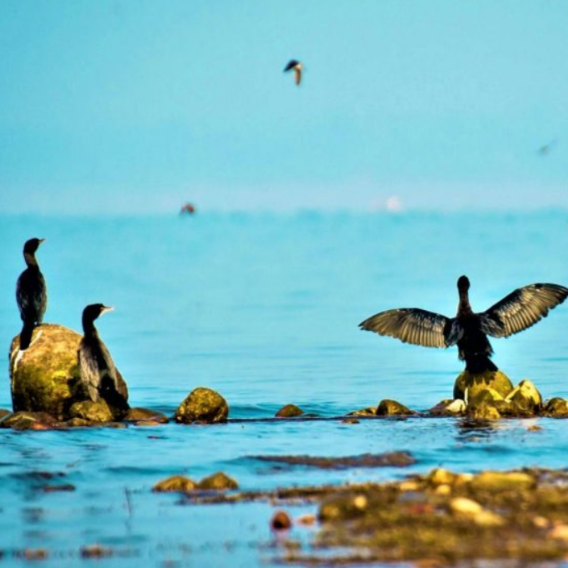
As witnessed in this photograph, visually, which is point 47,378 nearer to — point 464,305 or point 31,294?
point 31,294

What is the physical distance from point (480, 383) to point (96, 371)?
5.46 m

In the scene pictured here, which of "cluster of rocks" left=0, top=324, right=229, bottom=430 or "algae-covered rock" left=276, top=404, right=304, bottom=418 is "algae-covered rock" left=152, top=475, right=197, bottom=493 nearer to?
"cluster of rocks" left=0, top=324, right=229, bottom=430

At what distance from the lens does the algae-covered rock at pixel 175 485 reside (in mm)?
13156

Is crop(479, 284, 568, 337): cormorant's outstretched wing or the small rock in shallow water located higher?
crop(479, 284, 568, 337): cormorant's outstretched wing

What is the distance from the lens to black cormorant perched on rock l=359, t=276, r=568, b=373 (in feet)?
65.7

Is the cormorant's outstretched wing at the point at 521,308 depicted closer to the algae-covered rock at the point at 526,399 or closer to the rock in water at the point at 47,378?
the algae-covered rock at the point at 526,399

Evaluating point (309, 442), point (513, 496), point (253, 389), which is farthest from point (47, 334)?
point (513, 496)

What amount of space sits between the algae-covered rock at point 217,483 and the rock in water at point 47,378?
647 centimetres

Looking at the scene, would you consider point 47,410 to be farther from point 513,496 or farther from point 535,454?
point 513,496

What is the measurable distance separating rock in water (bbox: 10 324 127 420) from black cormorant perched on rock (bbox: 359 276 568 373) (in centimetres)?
476

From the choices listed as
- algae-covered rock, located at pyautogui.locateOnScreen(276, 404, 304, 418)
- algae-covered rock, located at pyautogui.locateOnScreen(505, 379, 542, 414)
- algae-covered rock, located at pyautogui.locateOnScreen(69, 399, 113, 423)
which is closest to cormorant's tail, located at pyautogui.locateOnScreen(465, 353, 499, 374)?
algae-covered rock, located at pyautogui.locateOnScreen(505, 379, 542, 414)

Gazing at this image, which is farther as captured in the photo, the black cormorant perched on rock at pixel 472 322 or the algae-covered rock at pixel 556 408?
the black cormorant perched on rock at pixel 472 322

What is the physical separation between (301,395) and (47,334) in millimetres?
6044

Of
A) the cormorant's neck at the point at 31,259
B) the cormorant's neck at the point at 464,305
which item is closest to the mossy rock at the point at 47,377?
the cormorant's neck at the point at 31,259
